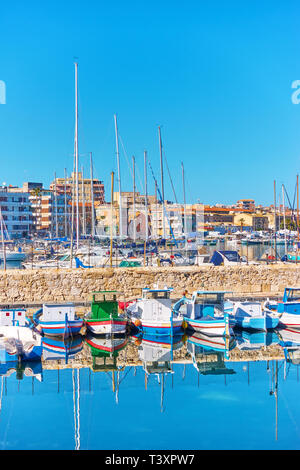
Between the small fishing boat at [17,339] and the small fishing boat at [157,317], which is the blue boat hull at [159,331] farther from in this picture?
the small fishing boat at [17,339]

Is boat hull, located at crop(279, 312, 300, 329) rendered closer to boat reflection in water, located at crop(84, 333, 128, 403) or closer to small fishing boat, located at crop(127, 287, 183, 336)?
small fishing boat, located at crop(127, 287, 183, 336)

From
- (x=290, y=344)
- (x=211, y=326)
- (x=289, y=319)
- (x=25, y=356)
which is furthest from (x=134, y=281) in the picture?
(x=25, y=356)

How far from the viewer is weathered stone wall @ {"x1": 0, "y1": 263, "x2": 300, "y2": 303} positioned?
82.4 ft

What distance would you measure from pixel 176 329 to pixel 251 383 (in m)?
6.06

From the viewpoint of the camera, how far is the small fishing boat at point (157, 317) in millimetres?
22062

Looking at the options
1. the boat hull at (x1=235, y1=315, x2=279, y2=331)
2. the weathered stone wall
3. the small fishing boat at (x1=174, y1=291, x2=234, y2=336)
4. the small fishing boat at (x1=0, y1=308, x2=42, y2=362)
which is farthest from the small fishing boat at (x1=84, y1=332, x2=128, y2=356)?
the boat hull at (x1=235, y1=315, x2=279, y2=331)

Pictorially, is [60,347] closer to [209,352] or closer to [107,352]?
[107,352]

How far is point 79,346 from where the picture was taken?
20797mm

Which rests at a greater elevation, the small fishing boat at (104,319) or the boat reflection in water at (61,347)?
the small fishing boat at (104,319)

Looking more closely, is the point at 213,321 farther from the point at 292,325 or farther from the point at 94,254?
the point at 94,254

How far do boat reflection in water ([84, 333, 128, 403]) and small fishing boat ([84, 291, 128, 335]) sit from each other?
0.28 m

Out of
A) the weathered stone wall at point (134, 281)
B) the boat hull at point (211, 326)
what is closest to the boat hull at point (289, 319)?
the boat hull at point (211, 326)

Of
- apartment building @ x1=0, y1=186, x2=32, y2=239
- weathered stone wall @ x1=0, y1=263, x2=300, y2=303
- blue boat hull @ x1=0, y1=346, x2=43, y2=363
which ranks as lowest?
blue boat hull @ x1=0, y1=346, x2=43, y2=363

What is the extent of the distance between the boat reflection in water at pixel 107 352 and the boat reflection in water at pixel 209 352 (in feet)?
8.07
